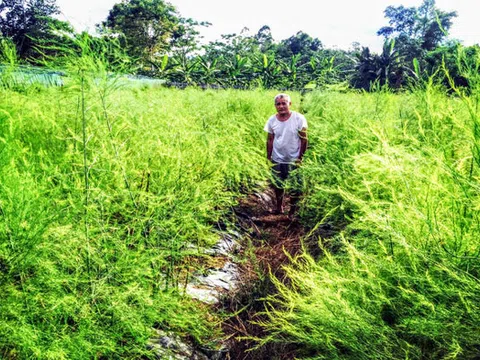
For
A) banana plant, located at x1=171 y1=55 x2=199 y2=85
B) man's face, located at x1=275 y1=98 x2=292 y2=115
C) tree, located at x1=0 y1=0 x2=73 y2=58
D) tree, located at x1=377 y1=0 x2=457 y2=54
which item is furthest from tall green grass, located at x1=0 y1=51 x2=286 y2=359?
tree, located at x1=377 y1=0 x2=457 y2=54

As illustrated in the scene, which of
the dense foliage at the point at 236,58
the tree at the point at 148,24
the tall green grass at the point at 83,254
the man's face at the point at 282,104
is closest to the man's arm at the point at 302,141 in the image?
the man's face at the point at 282,104

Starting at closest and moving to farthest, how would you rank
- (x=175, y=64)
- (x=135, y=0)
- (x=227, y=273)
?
1. (x=227, y=273)
2. (x=175, y=64)
3. (x=135, y=0)

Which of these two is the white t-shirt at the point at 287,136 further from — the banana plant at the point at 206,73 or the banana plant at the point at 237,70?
the banana plant at the point at 206,73

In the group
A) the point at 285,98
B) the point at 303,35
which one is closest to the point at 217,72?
the point at 285,98

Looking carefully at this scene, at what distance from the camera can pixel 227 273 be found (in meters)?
2.79

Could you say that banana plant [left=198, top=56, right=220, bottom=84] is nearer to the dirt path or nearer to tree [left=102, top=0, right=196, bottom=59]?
tree [left=102, top=0, right=196, bottom=59]

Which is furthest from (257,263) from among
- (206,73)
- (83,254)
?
(206,73)

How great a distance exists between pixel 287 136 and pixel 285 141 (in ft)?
0.20

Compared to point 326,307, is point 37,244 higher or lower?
higher

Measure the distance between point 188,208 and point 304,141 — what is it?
2321 mm

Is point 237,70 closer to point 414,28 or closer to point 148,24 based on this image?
point 148,24

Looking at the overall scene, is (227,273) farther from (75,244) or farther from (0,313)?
(0,313)

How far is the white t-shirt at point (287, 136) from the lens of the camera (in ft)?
13.4

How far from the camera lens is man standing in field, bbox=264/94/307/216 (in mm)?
4055
